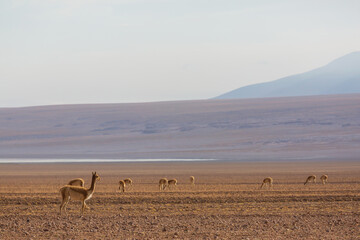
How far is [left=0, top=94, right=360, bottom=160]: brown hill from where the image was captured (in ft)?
170

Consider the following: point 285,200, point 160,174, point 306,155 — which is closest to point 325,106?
point 306,155

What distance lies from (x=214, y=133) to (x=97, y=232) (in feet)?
179

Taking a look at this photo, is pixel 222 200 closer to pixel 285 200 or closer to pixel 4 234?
pixel 285 200

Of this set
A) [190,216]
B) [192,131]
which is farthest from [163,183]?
[192,131]

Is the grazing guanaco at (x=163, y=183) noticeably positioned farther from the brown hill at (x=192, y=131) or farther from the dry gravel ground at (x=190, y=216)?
the brown hill at (x=192, y=131)

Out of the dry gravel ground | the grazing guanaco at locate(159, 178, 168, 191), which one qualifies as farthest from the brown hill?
the dry gravel ground

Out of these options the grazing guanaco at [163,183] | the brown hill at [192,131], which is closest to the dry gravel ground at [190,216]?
the grazing guanaco at [163,183]

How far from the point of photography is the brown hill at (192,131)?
51.7m

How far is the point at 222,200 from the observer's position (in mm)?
16453

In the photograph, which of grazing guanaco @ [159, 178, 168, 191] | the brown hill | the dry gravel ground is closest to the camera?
the dry gravel ground

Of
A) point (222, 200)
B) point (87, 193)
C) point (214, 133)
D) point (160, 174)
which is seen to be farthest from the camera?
point (214, 133)

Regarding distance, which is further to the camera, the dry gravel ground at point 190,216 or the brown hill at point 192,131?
the brown hill at point 192,131

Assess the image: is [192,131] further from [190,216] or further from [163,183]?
[190,216]

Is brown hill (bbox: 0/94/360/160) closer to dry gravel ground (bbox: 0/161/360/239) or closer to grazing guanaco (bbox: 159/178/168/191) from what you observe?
grazing guanaco (bbox: 159/178/168/191)
